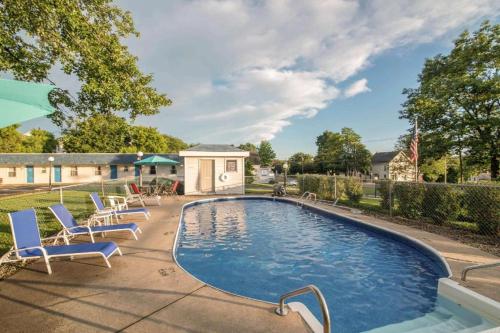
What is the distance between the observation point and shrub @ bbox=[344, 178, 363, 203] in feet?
45.1

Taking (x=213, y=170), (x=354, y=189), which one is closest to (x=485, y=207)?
(x=354, y=189)

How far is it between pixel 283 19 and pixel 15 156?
35.1m

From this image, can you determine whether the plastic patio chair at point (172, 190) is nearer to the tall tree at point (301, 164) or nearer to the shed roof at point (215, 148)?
the shed roof at point (215, 148)

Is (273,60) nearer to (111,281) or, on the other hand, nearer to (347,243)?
(347,243)

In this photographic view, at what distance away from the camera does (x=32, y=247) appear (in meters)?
4.27

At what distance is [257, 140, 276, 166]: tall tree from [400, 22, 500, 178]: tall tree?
164 ft

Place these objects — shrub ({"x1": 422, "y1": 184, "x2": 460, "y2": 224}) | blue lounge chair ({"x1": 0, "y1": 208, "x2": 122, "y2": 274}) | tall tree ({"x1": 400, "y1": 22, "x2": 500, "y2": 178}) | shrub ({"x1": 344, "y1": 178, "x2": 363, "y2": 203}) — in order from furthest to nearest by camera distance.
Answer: tall tree ({"x1": 400, "y1": 22, "x2": 500, "y2": 178}) → shrub ({"x1": 344, "y1": 178, "x2": 363, "y2": 203}) → shrub ({"x1": 422, "y1": 184, "x2": 460, "y2": 224}) → blue lounge chair ({"x1": 0, "y1": 208, "x2": 122, "y2": 274})

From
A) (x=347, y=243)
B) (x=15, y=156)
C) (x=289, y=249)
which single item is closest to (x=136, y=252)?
(x=289, y=249)

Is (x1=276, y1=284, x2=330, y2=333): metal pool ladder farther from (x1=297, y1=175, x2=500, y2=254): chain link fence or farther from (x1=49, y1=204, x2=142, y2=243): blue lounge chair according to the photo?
(x1=297, y1=175, x2=500, y2=254): chain link fence

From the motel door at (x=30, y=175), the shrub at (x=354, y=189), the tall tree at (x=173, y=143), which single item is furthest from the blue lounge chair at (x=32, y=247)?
the tall tree at (x=173, y=143)

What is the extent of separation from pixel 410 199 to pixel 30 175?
127 ft

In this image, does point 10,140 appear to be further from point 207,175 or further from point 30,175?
→ point 207,175

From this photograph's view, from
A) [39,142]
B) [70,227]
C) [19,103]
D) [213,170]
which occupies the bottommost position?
[70,227]

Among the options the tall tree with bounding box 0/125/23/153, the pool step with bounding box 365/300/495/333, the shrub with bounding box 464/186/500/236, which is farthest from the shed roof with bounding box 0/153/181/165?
the pool step with bounding box 365/300/495/333
